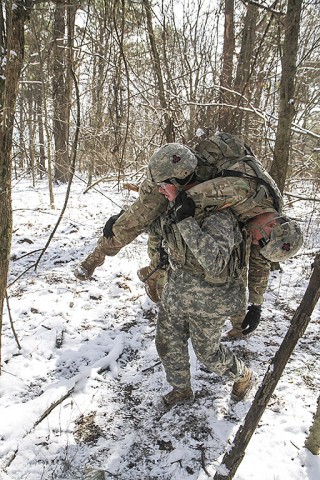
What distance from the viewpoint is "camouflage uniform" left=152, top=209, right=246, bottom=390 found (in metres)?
1.99

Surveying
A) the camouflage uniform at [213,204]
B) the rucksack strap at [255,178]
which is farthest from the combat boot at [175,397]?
the rucksack strap at [255,178]

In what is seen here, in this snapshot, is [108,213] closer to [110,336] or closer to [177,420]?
[110,336]

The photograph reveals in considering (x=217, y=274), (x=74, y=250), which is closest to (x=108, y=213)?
(x=74, y=250)

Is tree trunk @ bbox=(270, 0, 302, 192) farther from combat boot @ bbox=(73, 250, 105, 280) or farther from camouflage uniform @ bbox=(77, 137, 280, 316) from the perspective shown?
combat boot @ bbox=(73, 250, 105, 280)

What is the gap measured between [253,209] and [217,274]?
48 cm

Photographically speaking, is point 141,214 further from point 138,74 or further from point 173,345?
point 138,74

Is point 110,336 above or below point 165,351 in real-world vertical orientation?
below

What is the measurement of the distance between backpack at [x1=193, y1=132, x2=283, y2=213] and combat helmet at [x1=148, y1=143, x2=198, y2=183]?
213mm

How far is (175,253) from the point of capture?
2242mm

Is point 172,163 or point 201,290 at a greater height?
point 172,163

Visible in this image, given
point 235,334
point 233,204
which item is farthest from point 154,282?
point 233,204

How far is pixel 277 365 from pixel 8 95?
6.07ft

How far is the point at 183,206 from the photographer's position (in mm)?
1963

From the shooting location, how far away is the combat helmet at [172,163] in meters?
2.04
